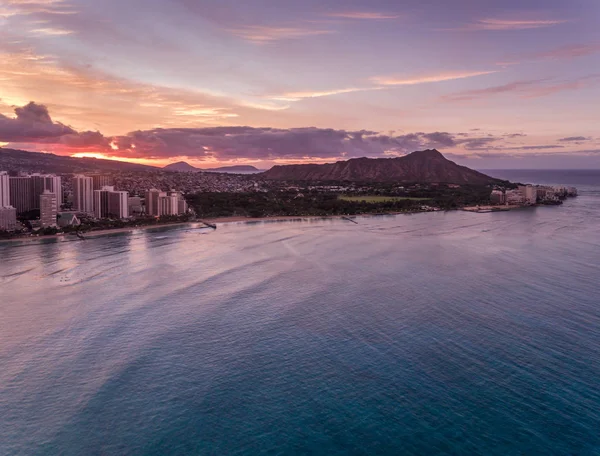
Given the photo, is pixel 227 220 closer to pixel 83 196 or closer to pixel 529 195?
pixel 83 196

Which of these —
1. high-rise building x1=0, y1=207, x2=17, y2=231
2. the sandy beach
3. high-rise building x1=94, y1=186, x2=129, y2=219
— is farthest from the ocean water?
high-rise building x1=94, y1=186, x2=129, y2=219

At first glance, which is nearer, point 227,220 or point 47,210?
point 47,210

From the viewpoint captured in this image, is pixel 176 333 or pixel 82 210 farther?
pixel 82 210

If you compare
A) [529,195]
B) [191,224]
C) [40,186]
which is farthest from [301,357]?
[529,195]

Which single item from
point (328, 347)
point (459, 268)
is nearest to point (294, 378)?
point (328, 347)

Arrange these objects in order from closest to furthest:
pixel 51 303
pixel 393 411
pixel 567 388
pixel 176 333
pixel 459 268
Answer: pixel 393 411 → pixel 567 388 → pixel 176 333 → pixel 51 303 → pixel 459 268

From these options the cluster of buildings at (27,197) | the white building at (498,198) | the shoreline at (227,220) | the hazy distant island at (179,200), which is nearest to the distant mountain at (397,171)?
the hazy distant island at (179,200)

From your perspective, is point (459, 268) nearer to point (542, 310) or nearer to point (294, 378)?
point (542, 310)

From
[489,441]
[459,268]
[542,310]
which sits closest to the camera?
[489,441]
